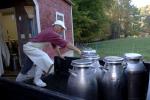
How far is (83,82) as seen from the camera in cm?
166

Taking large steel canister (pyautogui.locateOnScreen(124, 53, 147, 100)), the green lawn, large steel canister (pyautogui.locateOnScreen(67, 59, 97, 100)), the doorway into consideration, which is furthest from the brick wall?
large steel canister (pyautogui.locateOnScreen(67, 59, 97, 100))

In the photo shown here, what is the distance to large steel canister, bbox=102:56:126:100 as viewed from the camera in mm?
1753

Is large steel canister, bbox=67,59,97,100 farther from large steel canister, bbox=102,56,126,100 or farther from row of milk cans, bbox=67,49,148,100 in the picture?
large steel canister, bbox=102,56,126,100

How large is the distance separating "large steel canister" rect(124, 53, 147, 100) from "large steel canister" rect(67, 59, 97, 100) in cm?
28

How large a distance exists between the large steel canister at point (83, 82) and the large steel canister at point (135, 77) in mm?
277

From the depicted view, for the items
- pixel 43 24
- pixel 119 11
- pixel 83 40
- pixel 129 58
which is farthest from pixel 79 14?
pixel 119 11

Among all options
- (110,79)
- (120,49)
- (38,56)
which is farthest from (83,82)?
(120,49)

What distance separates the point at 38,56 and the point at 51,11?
6084 mm

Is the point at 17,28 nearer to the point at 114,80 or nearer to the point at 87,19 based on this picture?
the point at 114,80

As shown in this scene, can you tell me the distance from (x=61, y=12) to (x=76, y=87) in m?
10.1

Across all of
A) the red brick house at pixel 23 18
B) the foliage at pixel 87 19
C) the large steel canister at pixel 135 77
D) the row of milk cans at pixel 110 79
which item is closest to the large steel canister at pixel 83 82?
the row of milk cans at pixel 110 79

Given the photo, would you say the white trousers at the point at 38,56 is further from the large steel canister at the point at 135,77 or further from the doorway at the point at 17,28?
the doorway at the point at 17,28

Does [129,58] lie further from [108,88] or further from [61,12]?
[61,12]

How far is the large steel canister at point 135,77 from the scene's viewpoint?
6.08 ft
